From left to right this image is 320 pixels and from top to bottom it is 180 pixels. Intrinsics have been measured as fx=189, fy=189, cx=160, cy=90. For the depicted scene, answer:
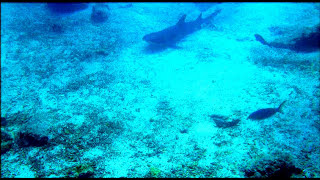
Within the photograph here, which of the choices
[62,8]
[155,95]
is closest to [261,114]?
[155,95]

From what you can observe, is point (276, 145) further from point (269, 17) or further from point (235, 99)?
point (269, 17)

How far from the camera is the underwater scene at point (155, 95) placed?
501cm

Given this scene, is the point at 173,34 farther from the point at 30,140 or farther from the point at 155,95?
the point at 30,140

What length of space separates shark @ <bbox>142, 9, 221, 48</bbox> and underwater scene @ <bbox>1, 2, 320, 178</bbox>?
0.07 meters

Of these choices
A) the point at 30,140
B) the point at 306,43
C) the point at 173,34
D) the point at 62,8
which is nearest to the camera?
the point at 30,140

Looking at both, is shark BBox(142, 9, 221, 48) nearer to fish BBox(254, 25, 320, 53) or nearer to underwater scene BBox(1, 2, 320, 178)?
underwater scene BBox(1, 2, 320, 178)

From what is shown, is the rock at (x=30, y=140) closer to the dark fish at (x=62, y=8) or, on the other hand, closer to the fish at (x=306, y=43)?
the dark fish at (x=62, y=8)

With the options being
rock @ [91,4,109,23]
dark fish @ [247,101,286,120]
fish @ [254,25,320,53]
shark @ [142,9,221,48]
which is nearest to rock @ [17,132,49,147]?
dark fish @ [247,101,286,120]

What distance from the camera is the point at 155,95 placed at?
7543 millimetres

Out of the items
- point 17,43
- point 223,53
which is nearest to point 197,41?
point 223,53

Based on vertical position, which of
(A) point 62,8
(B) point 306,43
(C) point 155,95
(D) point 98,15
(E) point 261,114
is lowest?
(C) point 155,95

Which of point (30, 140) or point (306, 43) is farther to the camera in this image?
point (306, 43)

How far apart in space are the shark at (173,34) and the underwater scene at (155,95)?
2.7 inches

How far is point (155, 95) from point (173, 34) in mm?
4882
